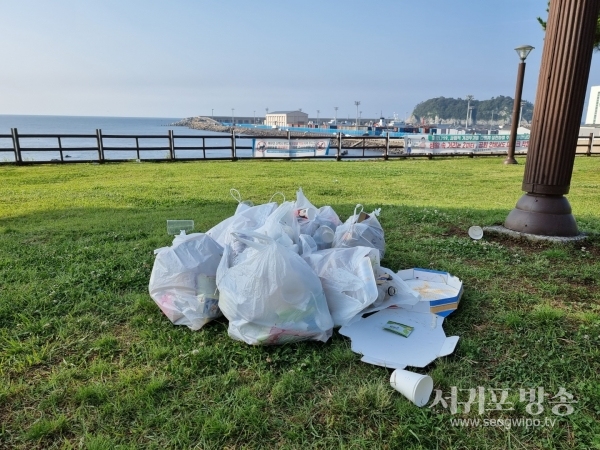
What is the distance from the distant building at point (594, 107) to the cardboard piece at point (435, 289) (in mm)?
53955

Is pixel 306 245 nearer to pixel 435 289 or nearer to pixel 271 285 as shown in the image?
pixel 271 285

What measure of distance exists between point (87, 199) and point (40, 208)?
2.67ft

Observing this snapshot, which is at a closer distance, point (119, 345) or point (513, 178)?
point (119, 345)

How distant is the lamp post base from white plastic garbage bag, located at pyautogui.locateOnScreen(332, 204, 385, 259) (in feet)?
5.27

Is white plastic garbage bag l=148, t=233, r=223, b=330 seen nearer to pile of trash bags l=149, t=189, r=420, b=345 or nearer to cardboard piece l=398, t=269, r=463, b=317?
pile of trash bags l=149, t=189, r=420, b=345

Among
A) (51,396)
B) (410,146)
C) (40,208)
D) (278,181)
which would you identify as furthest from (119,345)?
(410,146)

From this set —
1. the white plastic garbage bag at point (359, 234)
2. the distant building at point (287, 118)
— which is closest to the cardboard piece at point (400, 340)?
the white plastic garbage bag at point (359, 234)

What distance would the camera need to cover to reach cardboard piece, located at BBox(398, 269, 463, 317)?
2.36m

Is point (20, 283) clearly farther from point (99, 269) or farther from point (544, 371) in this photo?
point (544, 371)

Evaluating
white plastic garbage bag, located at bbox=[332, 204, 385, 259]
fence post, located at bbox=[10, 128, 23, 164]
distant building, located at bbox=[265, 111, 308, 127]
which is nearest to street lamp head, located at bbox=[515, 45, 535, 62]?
white plastic garbage bag, located at bbox=[332, 204, 385, 259]

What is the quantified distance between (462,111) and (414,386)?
6837 inches

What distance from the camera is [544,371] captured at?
1825 mm

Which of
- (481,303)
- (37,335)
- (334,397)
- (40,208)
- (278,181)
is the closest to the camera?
(334,397)

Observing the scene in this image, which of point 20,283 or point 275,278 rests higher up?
point 275,278
